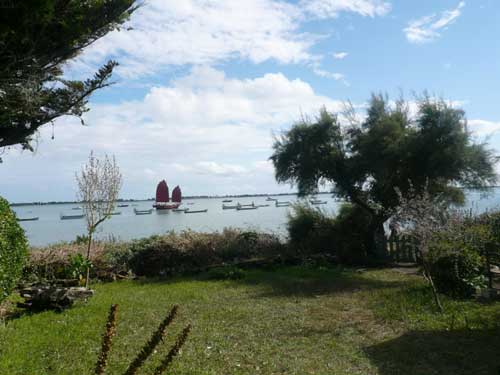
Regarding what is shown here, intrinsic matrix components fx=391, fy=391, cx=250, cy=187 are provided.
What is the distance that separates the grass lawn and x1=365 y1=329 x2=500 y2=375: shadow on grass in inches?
0.5

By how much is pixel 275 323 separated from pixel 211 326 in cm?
103

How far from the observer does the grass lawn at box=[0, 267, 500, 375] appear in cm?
456

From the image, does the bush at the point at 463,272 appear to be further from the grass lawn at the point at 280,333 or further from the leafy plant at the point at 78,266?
the leafy plant at the point at 78,266

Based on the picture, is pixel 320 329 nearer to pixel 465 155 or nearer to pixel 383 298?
pixel 383 298

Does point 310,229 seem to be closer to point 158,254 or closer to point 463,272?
point 158,254

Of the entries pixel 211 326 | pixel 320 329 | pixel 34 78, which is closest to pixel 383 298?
pixel 320 329

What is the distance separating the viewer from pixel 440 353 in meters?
4.82

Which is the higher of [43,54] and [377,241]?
[43,54]

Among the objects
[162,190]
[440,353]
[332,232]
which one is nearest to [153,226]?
[162,190]

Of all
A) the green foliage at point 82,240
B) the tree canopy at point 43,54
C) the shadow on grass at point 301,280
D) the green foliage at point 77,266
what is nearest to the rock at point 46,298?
the green foliage at point 77,266

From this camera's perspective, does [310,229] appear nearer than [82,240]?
No

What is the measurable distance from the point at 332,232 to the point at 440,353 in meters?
9.45

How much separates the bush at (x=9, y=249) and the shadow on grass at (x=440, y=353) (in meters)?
5.52

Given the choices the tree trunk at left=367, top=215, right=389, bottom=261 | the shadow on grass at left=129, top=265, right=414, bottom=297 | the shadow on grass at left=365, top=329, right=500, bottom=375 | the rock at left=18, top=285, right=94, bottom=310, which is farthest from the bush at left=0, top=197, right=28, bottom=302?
the tree trunk at left=367, top=215, right=389, bottom=261
